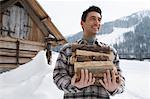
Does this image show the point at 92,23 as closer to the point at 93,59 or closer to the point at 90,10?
the point at 90,10

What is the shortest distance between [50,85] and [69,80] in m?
5.73

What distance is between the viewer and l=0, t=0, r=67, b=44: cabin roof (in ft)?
43.2

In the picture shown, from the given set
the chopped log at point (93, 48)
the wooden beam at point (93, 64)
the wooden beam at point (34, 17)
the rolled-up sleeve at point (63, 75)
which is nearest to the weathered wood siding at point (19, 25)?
the wooden beam at point (34, 17)

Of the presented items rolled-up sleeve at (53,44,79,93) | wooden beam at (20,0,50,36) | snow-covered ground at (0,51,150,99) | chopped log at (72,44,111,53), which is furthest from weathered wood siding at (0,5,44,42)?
chopped log at (72,44,111,53)

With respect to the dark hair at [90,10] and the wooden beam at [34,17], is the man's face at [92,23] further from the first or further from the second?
the wooden beam at [34,17]

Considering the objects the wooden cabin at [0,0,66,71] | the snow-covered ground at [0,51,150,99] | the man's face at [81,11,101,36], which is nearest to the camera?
the man's face at [81,11,101,36]

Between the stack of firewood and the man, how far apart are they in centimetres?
4

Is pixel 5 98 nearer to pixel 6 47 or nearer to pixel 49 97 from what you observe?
pixel 49 97

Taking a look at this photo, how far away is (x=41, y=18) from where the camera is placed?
13719 millimetres

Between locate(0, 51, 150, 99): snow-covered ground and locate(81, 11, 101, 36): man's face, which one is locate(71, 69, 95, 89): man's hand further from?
locate(0, 51, 150, 99): snow-covered ground

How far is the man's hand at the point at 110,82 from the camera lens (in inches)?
109

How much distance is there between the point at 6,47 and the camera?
12.5 meters

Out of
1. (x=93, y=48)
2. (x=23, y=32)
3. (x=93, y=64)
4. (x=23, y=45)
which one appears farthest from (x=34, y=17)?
(x=93, y=64)

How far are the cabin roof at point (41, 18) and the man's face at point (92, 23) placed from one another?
9.73 metres
